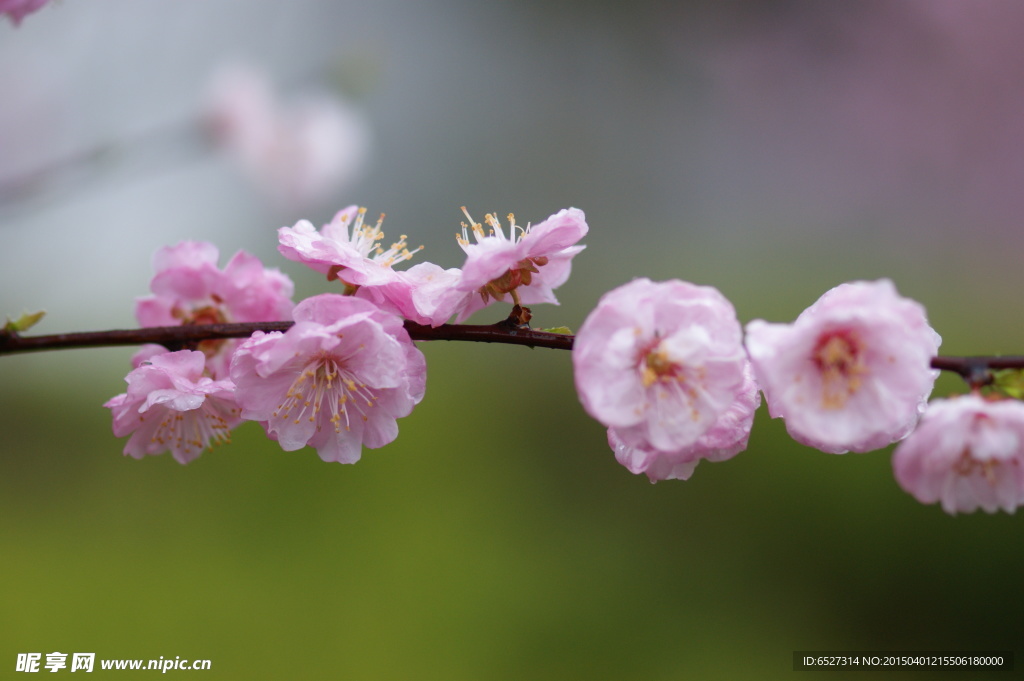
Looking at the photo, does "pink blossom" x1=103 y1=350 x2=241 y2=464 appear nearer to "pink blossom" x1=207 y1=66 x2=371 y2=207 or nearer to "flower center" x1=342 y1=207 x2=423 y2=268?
"flower center" x1=342 y1=207 x2=423 y2=268

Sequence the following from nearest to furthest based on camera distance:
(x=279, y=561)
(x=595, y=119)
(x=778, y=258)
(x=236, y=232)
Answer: (x=279, y=561) → (x=778, y=258) → (x=236, y=232) → (x=595, y=119)

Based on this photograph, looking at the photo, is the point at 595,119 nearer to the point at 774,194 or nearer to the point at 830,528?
the point at 774,194

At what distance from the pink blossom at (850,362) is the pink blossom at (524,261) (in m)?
0.17

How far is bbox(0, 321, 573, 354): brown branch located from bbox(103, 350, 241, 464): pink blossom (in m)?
0.02

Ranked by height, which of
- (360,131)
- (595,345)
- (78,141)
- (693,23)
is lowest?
(595,345)

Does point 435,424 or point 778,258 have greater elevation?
point 778,258

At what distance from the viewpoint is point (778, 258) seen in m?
3.12

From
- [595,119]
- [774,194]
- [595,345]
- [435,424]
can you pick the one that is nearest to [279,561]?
[435,424]

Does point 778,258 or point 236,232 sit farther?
A: point 236,232

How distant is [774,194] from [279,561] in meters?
4.21

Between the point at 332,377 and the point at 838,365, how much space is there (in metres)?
0.42

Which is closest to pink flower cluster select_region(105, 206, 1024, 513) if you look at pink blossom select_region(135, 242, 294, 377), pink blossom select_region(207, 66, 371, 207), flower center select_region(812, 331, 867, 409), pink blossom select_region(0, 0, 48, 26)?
flower center select_region(812, 331, 867, 409)

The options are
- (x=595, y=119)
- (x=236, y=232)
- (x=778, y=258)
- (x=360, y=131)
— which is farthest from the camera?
(x=595, y=119)

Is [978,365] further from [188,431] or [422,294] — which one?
[188,431]
